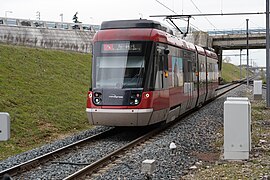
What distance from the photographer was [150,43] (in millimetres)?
14523

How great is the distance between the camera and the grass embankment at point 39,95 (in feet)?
54.7

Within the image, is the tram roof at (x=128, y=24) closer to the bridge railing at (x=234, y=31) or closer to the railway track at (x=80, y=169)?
the railway track at (x=80, y=169)

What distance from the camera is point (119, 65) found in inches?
562

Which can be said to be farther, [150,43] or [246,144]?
[150,43]

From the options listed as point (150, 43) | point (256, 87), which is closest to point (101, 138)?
point (150, 43)

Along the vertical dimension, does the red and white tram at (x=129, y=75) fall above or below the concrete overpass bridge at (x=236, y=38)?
below

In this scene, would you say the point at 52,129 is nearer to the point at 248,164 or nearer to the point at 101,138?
the point at 101,138

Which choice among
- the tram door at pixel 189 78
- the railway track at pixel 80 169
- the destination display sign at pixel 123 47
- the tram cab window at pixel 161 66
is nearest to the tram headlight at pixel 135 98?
the tram cab window at pixel 161 66

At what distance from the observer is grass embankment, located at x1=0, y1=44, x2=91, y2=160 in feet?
54.7

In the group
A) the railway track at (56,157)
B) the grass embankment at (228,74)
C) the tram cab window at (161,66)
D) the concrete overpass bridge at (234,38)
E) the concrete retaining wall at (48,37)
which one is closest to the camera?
the railway track at (56,157)

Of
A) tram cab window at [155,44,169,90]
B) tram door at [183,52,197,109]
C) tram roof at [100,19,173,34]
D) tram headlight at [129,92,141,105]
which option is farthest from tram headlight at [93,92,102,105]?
tram door at [183,52,197,109]

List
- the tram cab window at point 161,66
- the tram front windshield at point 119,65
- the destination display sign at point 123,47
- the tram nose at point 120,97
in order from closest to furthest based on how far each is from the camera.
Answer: the tram nose at point 120,97 → the tram front windshield at point 119,65 → the destination display sign at point 123,47 → the tram cab window at point 161,66

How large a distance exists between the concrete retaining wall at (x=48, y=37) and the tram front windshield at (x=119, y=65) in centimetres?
2232

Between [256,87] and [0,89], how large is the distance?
54.5ft
